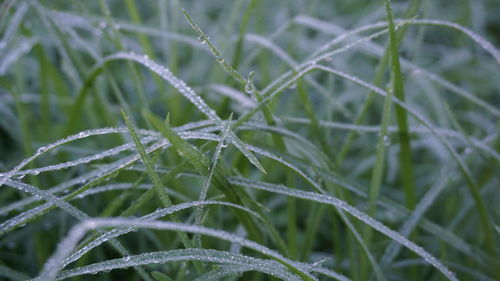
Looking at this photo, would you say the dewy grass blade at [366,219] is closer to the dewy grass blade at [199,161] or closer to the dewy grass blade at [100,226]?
the dewy grass blade at [199,161]

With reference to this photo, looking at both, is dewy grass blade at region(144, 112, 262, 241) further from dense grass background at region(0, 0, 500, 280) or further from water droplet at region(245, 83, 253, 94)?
water droplet at region(245, 83, 253, 94)

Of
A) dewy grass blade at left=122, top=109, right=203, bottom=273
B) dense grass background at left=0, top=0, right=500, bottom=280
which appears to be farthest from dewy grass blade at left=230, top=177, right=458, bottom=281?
dewy grass blade at left=122, top=109, right=203, bottom=273

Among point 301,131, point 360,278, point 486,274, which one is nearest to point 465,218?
point 486,274

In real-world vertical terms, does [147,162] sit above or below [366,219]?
above

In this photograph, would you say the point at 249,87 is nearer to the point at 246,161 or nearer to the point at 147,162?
the point at 147,162

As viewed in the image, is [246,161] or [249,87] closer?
[249,87]

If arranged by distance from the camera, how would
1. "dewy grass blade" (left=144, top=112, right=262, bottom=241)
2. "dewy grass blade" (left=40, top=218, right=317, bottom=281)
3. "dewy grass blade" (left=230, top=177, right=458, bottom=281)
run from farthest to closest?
"dewy grass blade" (left=230, top=177, right=458, bottom=281) → "dewy grass blade" (left=144, top=112, right=262, bottom=241) → "dewy grass blade" (left=40, top=218, right=317, bottom=281)

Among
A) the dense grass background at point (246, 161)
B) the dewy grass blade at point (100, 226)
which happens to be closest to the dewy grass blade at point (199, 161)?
the dense grass background at point (246, 161)

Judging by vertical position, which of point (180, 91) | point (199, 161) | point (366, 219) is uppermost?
point (180, 91)

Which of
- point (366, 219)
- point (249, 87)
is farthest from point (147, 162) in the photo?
point (366, 219)
